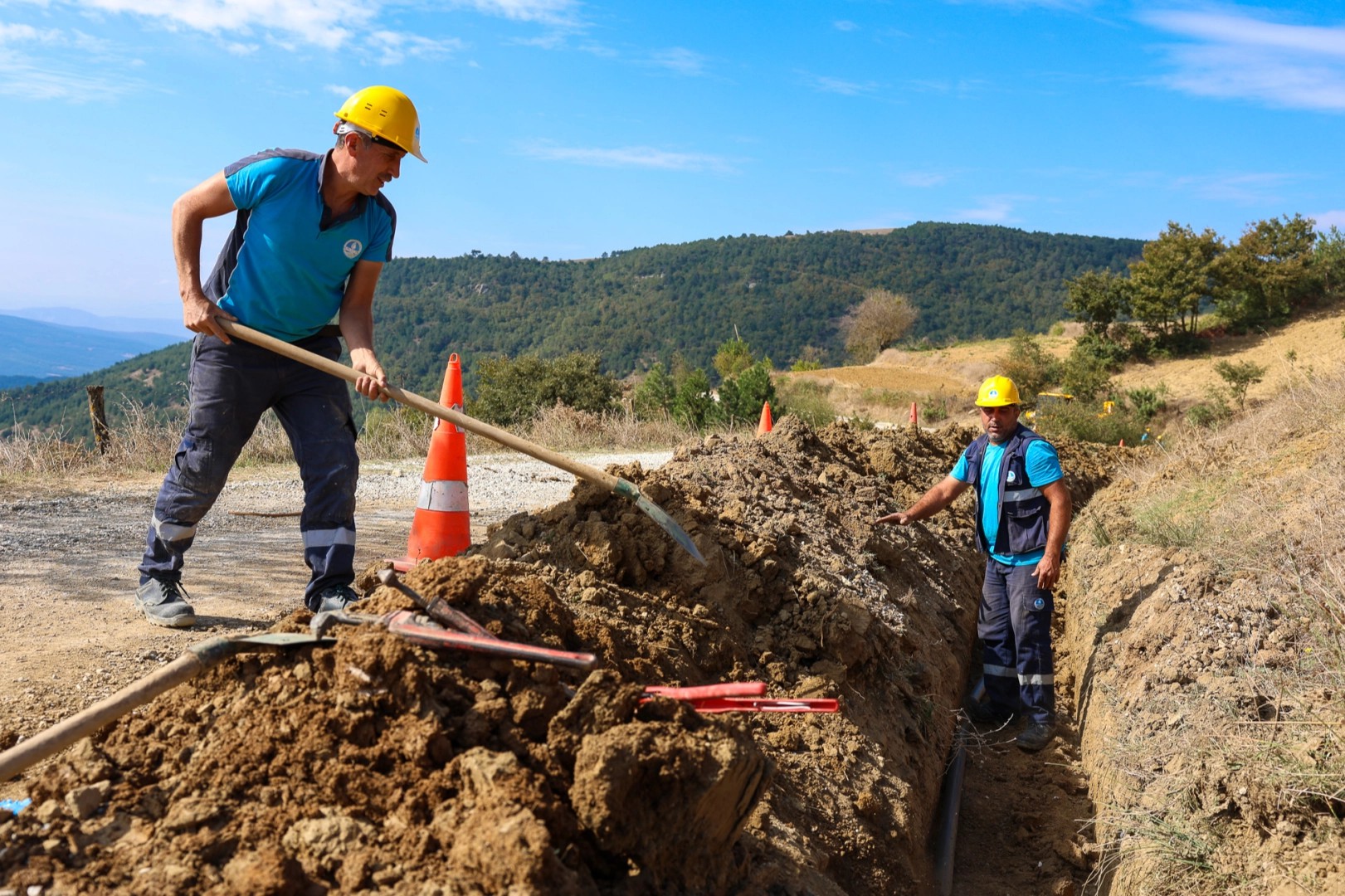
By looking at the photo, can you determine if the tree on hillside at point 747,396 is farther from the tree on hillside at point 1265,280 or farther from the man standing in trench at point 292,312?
the tree on hillside at point 1265,280

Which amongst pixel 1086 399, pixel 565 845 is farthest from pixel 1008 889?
pixel 1086 399

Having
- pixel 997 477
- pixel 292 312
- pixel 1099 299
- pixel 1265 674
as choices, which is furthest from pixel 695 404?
pixel 1099 299

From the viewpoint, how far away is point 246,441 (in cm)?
424

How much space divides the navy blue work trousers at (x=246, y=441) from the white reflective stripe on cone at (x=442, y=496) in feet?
2.66

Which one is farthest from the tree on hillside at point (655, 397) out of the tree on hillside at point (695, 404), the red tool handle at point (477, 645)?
the red tool handle at point (477, 645)

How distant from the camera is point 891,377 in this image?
38.8 meters

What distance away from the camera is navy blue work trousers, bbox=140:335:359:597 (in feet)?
13.6

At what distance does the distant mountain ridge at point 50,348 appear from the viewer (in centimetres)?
12331

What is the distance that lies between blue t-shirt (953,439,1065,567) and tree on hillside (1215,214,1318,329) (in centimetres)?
3573

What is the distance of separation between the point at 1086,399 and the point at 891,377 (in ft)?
34.4

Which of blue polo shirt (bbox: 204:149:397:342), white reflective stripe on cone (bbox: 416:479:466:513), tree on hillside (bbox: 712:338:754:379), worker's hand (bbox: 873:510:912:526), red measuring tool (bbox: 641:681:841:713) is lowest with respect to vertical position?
red measuring tool (bbox: 641:681:841:713)

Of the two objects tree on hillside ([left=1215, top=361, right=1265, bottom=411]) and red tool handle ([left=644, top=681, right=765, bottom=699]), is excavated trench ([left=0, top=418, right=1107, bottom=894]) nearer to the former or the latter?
red tool handle ([left=644, top=681, right=765, bottom=699])

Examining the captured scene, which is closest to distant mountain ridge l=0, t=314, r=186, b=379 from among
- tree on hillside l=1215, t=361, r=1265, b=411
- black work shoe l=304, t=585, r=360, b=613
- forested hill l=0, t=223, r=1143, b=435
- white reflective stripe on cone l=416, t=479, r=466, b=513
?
forested hill l=0, t=223, r=1143, b=435

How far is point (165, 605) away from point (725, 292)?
3661 inches
